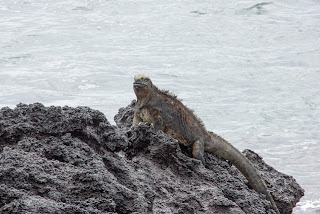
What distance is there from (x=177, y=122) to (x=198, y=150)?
444 mm

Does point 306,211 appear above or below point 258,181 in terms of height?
below

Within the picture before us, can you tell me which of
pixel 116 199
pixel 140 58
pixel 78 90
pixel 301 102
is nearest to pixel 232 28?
pixel 140 58

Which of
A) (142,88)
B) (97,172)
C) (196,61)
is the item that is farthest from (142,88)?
(196,61)

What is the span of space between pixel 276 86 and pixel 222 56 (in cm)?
325

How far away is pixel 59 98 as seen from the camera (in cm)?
1362

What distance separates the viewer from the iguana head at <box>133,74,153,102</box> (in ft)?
15.9

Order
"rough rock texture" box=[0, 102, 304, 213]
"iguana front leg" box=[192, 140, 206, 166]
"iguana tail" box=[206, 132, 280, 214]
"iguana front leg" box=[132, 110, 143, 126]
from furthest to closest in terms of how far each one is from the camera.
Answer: "iguana front leg" box=[132, 110, 143, 126]
"iguana tail" box=[206, 132, 280, 214]
"iguana front leg" box=[192, 140, 206, 166]
"rough rock texture" box=[0, 102, 304, 213]

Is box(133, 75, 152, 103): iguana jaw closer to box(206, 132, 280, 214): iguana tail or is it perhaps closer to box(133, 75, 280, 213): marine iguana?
box(133, 75, 280, 213): marine iguana

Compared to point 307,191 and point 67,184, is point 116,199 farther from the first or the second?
point 307,191

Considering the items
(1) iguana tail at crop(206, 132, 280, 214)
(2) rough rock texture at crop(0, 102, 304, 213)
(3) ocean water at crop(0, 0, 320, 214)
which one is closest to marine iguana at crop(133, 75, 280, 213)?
(1) iguana tail at crop(206, 132, 280, 214)

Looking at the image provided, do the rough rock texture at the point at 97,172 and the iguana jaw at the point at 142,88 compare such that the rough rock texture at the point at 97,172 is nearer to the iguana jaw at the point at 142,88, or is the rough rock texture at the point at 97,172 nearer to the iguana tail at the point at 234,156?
the iguana tail at the point at 234,156

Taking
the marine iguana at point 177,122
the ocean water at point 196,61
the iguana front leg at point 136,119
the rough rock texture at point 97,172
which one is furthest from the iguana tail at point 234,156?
the ocean water at point 196,61

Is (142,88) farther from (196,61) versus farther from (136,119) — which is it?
(196,61)

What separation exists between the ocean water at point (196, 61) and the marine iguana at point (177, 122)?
3.53 m
